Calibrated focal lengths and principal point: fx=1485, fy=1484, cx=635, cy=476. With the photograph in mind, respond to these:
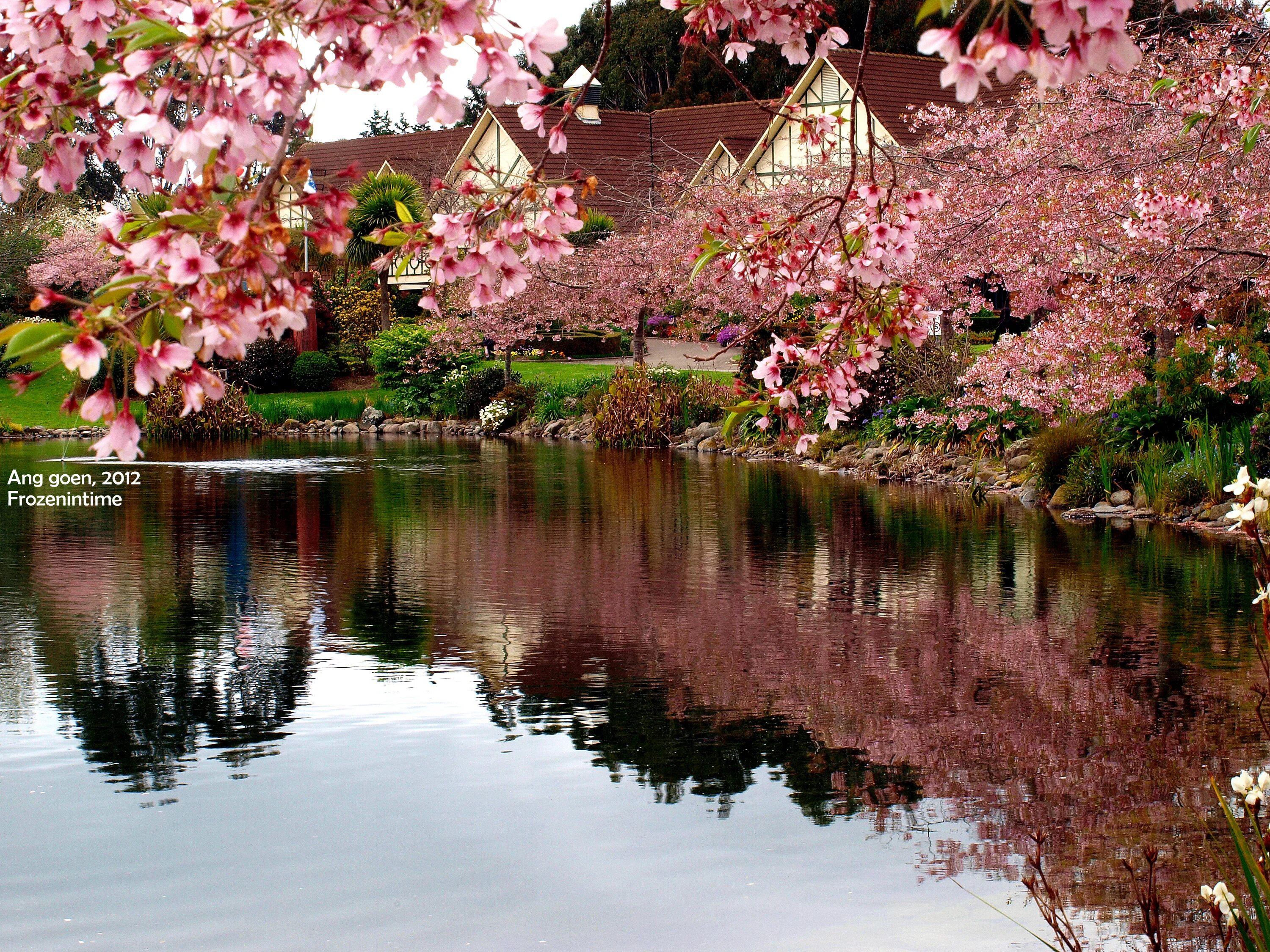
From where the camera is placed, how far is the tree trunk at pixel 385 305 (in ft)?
132

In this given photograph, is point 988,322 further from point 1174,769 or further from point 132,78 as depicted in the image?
point 132,78

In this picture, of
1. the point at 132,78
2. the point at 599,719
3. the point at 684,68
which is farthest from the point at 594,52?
the point at 132,78

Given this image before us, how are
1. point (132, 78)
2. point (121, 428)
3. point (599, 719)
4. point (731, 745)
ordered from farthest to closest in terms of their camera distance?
1. point (599, 719)
2. point (731, 745)
3. point (132, 78)
4. point (121, 428)

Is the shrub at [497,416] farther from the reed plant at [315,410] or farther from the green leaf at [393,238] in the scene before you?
the green leaf at [393,238]

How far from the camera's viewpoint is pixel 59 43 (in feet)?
12.4

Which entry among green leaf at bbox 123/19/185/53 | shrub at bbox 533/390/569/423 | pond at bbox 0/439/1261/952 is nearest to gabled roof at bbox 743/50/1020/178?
shrub at bbox 533/390/569/423

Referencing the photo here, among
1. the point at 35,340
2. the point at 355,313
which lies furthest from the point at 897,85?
the point at 35,340

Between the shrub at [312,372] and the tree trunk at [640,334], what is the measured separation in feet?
33.1

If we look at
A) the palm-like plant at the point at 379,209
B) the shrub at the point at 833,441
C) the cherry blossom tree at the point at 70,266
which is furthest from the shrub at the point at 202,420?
the shrub at the point at 833,441

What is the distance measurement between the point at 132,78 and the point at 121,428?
2.81 ft

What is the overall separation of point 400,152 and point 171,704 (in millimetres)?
48413

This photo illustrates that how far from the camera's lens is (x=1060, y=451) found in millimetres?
18359

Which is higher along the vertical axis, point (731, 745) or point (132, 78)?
point (132, 78)

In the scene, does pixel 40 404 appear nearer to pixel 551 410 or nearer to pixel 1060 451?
pixel 551 410
